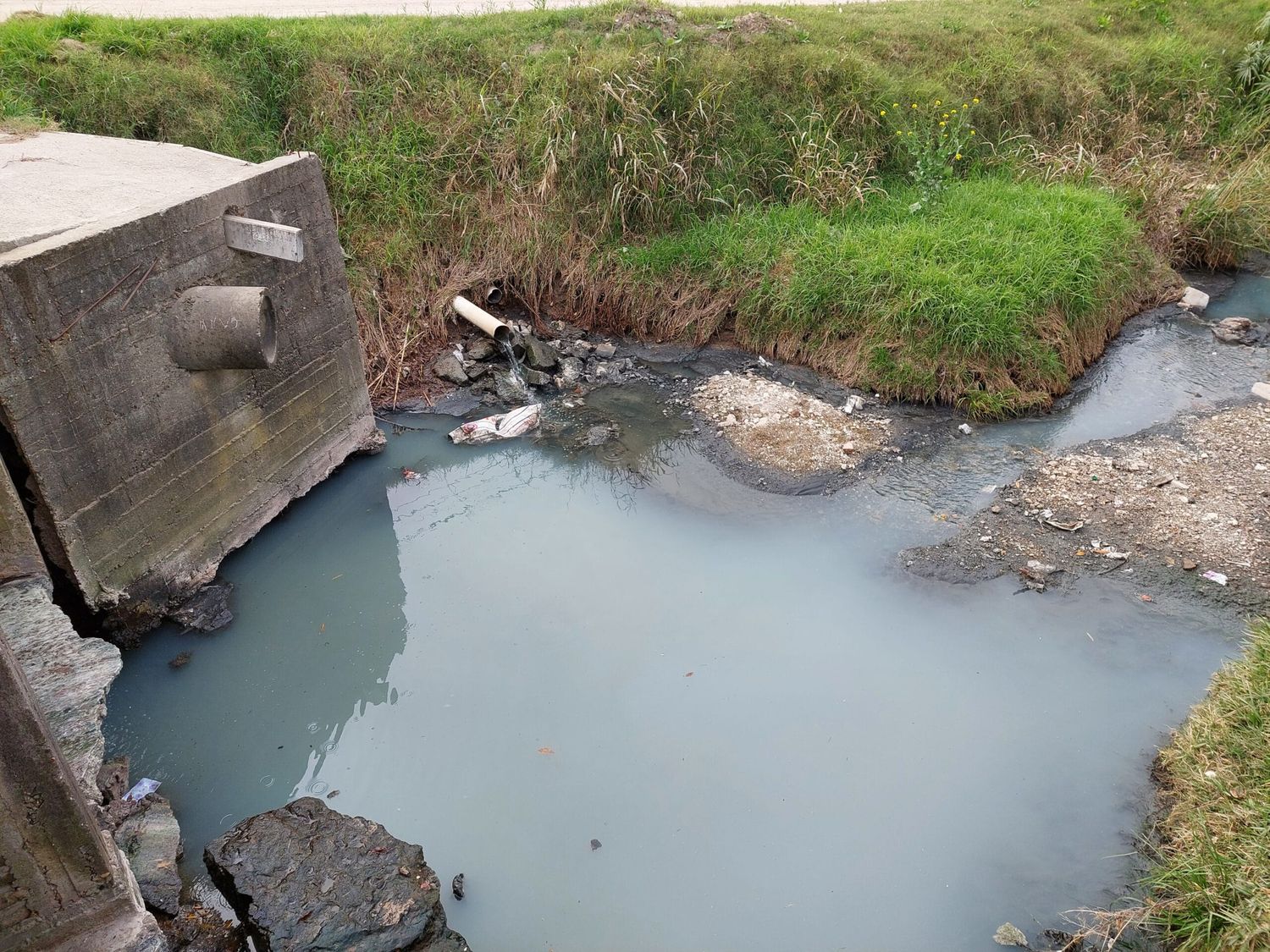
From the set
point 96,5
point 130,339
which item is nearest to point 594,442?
point 130,339

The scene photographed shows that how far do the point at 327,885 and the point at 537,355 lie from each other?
199 inches

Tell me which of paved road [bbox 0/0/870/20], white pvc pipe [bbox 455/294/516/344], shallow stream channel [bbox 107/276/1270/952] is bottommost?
shallow stream channel [bbox 107/276/1270/952]

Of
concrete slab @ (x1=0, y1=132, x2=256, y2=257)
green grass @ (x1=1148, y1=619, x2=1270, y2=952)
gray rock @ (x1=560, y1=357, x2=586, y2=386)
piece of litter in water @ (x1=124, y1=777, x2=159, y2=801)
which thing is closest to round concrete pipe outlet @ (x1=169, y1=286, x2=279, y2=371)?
concrete slab @ (x1=0, y1=132, x2=256, y2=257)

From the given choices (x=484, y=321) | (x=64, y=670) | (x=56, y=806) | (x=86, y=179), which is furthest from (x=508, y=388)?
(x=56, y=806)

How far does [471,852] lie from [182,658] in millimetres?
2192

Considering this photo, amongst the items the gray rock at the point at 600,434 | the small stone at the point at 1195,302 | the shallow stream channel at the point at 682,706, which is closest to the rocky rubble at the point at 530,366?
the gray rock at the point at 600,434

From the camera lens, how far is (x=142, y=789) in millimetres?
4168

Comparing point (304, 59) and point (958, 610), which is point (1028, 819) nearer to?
point (958, 610)

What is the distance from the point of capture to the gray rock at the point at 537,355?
25.2 feet

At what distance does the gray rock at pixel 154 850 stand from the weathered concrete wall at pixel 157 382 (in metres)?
1.29

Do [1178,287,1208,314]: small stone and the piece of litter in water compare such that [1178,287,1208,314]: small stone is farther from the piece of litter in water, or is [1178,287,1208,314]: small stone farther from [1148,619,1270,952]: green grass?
the piece of litter in water

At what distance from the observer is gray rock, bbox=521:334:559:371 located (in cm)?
768

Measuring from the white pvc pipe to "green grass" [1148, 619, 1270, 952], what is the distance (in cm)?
586

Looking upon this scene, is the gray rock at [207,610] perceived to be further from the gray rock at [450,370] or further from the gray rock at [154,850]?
the gray rock at [450,370]
